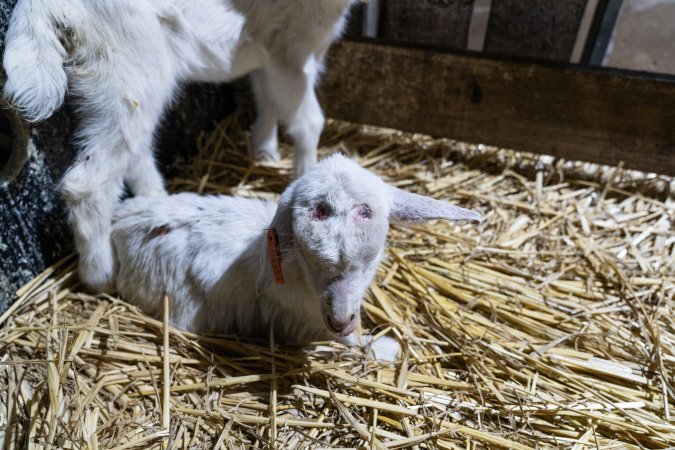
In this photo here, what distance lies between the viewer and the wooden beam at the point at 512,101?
125 inches

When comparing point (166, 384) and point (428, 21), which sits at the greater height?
point (428, 21)

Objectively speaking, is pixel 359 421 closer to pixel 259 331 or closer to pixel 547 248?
pixel 259 331

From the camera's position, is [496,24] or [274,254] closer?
[274,254]

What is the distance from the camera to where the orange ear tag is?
201cm

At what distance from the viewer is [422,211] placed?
203 cm

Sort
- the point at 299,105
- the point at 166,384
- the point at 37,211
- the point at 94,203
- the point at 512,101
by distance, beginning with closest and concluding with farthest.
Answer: the point at 166,384, the point at 94,203, the point at 37,211, the point at 299,105, the point at 512,101

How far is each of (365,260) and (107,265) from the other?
1260 mm

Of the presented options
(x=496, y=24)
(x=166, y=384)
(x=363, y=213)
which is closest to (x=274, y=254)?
(x=363, y=213)

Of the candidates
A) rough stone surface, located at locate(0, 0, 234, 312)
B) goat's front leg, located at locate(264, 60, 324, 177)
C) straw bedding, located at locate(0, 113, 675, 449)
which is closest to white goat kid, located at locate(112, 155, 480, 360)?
straw bedding, located at locate(0, 113, 675, 449)

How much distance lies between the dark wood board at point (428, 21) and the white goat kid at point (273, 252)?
1576 millimetres

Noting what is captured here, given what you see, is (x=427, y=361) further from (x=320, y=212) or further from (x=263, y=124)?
(x=263, y=124)

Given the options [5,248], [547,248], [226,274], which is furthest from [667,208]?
[5,248]

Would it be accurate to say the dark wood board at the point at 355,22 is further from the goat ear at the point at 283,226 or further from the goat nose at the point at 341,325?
the goat nose at the point at 341,325

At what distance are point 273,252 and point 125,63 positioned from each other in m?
0.94
